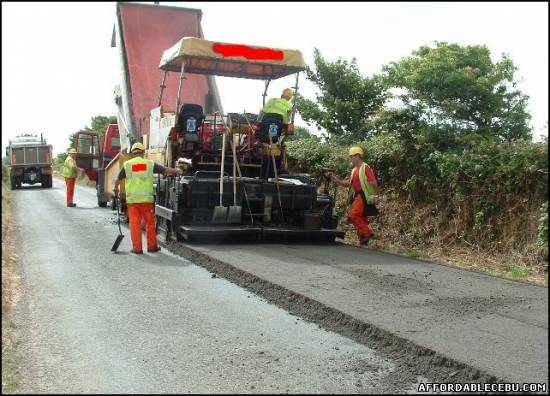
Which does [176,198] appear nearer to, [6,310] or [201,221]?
[201,221]

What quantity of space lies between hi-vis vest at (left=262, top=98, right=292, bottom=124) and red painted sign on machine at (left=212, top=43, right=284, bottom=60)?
0.67 m

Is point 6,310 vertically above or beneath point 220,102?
beneath

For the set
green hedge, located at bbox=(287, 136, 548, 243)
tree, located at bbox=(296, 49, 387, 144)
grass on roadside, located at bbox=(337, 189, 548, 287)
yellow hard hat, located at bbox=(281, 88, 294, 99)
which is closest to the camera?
grass on roadside, located at bbox=(337, 189, 548, 287)

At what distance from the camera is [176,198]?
27.8 ft

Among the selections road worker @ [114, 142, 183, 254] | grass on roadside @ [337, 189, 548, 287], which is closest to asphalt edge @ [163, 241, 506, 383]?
grass on roadside @ [337, 189, 548, 287]

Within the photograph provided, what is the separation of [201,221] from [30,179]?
21.2m

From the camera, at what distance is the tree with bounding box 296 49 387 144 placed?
47.7 ft

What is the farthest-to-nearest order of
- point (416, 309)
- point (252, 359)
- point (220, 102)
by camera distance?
point (220, 102)
point (416, 309)
point (252, 359)

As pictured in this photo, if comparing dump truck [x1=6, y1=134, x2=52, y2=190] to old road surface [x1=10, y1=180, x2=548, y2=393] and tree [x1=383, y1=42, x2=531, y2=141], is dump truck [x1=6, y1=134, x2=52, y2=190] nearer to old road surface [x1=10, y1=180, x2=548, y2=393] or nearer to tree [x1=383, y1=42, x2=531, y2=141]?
tree [x1=383, y1=42, x2=531, y2=141]

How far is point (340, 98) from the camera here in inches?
585

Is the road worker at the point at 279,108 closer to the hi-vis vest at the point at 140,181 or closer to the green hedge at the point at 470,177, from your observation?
the green hedge at the point at 470,177

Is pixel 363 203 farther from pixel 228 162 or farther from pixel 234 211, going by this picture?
pixel 228 162

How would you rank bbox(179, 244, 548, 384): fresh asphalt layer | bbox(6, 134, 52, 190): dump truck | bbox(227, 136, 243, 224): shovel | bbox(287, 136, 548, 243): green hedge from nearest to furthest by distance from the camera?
bbox(179, 244, 548, 384): fresh asphalt layer → bbox(287, 136, 548, 243): green hedge → bbox(227, 136, 243, 224): shovel → bbox(6, 134, 52, 190): dump truck

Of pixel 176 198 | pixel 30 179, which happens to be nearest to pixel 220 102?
pixel 176 198
